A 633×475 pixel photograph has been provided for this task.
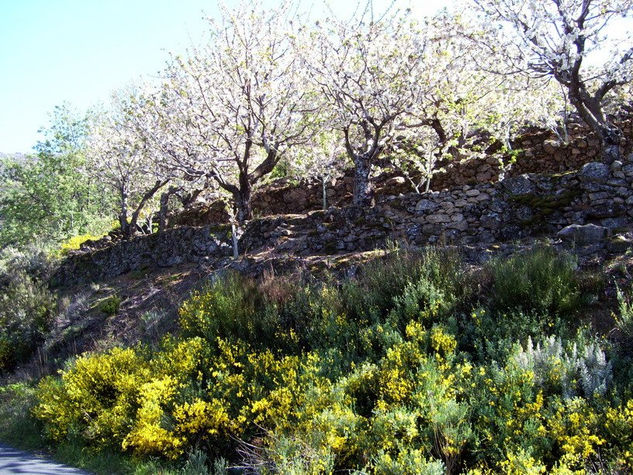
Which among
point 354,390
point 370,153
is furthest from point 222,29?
point 354,390

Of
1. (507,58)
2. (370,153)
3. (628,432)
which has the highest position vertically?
(507,58)

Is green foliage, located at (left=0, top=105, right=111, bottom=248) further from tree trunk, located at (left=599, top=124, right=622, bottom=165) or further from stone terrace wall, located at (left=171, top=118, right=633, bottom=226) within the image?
tree trunk, located at (left=599, top=124, right=622, bottom=165)

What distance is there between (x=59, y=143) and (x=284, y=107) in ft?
62.3

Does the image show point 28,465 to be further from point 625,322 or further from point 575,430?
point 625,322

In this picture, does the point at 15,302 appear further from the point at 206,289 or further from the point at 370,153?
the point at 370,153

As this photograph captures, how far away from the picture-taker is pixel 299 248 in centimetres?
1008

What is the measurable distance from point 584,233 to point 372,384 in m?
4.32

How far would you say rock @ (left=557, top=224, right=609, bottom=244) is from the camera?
22.9 feet

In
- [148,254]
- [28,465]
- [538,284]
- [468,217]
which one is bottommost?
[28,465]

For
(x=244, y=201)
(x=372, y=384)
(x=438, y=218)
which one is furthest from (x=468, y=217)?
(x=244, y=201)

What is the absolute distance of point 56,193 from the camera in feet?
80.9

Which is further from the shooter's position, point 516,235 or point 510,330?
point 516,235

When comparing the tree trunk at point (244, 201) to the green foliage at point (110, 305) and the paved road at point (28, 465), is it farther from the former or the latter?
the paved road at point (28, 465)

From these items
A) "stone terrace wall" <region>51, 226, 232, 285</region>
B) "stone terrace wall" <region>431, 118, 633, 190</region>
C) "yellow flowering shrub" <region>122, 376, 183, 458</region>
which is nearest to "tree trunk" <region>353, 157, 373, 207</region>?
"stone terrace wall" <region>51, 226, 232, 285</region>
